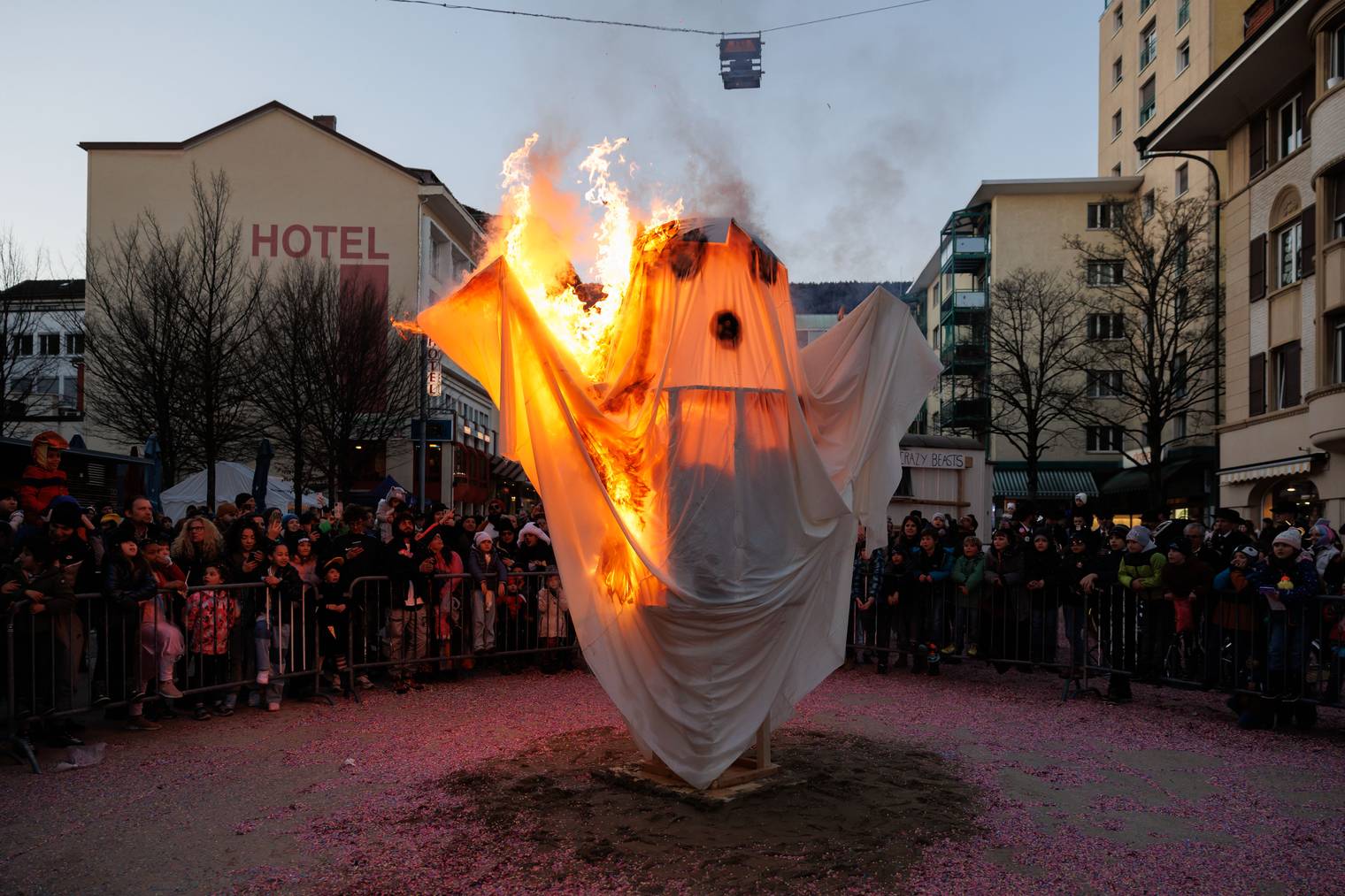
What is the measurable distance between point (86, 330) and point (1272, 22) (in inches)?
1233

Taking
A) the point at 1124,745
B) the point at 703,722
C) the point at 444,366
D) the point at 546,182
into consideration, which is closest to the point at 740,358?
the point at 546,182

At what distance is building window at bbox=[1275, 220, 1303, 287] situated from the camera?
27125 millimetres

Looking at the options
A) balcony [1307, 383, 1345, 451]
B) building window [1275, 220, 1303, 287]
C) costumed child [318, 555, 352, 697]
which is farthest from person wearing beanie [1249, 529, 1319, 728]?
building window [1275, 220, 1303, 287]

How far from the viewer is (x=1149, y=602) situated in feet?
36.8

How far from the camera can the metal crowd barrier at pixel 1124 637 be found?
998 cm

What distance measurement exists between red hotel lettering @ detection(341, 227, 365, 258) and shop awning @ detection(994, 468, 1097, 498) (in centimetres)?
3240

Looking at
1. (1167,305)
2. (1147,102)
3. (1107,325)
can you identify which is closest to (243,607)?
(1167,305)

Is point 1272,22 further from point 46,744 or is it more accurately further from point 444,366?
point 444,366

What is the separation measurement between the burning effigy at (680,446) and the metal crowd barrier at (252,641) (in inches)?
169

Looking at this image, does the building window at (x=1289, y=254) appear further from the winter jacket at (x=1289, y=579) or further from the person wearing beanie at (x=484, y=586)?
the person wearing beanie at (x=484, y=586)

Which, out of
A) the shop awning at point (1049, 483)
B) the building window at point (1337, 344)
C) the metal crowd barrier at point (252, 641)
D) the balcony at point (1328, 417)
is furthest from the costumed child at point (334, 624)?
the shop awning at point (1049, 483)

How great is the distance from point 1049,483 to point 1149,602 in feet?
142

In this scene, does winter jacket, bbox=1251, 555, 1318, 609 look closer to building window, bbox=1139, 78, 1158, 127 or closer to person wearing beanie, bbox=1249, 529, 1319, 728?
person wearing beanie, bbox=1249, 529, 1319, 728

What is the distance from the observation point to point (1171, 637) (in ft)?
36.4
